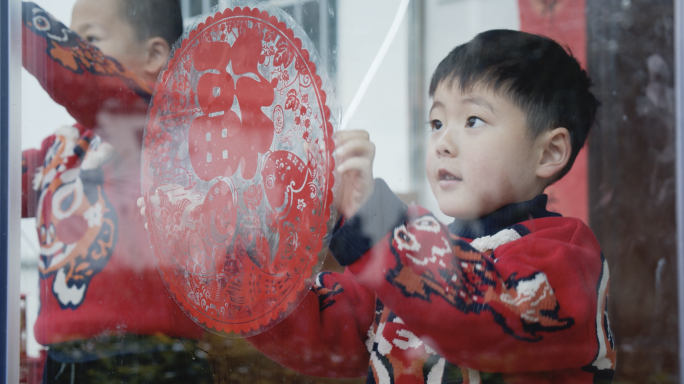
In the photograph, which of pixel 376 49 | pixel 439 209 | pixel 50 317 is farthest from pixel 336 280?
pixel 50 317

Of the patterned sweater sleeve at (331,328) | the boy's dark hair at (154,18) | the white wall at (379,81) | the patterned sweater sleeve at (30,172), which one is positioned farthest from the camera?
the patterned sweater sleeve at (30,172)

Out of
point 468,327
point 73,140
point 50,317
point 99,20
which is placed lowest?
point 50,317

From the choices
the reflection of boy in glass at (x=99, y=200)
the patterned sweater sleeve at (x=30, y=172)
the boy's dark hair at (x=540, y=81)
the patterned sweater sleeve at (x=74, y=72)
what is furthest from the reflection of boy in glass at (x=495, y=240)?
the patterned sweater sleeve at (x=30, y=172)

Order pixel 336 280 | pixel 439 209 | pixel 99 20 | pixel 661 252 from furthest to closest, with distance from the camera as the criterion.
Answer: pixel 99 20 → pixel 336 280 → pixel 439 209 → pixel 661 252

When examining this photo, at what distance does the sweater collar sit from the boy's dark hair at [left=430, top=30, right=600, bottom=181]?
0.04m

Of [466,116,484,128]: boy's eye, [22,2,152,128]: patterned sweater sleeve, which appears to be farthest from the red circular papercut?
[466,116,484,128]: boy's eye

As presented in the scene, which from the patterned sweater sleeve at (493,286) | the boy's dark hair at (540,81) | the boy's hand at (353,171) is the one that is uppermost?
the boy's dark hair at (540,81)

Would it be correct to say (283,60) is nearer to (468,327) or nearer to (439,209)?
(439,209)

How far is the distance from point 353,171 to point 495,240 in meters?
0.21

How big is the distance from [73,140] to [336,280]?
85 centimetres

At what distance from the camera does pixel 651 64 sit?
1.82ft

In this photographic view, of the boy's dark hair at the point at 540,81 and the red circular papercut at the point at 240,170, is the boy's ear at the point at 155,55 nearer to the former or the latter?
the red circular papercut at the point at 240,170

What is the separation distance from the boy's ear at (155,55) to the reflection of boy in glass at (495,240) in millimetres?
613

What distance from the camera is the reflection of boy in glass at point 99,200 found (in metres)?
1.11
